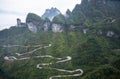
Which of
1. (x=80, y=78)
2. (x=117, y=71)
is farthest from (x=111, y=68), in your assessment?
(x=80, y=78)

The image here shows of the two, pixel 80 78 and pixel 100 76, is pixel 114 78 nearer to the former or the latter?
pixel 100 76

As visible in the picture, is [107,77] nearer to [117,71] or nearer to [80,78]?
[117,71]

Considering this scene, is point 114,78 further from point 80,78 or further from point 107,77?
point 80,78

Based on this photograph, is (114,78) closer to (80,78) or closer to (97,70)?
(97,70)

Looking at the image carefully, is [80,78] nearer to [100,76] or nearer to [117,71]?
[100,76]

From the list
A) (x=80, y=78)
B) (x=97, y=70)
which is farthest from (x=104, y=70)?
(x=80, y=78)

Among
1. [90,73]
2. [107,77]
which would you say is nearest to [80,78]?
[90,73]

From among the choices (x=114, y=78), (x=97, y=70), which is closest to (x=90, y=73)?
(x=97, y=70)
